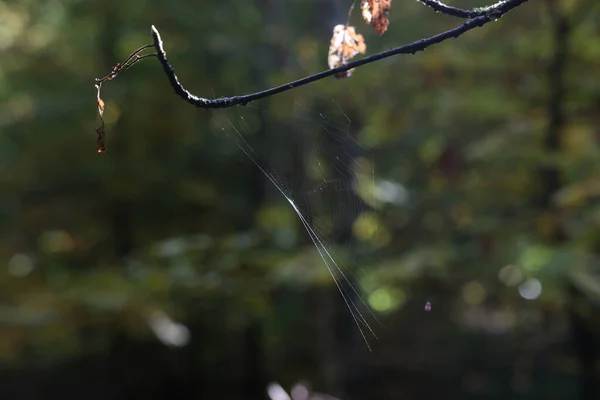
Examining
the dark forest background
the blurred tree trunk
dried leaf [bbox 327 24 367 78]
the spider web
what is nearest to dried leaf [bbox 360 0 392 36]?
dried leaf [bbox 327 24 367 78]

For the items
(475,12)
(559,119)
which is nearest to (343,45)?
(475,12)

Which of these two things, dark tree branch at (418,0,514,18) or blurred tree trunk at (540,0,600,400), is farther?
blurred tree trunk at (540,0,600,400)

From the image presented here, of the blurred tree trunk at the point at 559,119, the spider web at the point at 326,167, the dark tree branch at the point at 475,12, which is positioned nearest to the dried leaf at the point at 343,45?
the dark tree branch at the point at 475,12

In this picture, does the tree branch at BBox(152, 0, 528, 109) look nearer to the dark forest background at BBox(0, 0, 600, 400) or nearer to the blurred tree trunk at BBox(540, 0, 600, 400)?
the dark forest background at BBox(0, 0, 600, 400)

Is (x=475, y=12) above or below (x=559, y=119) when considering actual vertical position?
below

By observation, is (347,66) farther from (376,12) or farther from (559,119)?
(559,119)
